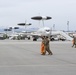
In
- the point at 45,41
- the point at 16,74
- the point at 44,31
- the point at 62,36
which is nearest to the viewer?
the point at 16,74

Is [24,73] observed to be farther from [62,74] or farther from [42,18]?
[42,18]

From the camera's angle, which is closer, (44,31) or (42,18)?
(44,31)

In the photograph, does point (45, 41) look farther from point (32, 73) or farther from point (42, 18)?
point (42, 18)

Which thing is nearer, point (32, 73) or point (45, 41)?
point (32, 73)

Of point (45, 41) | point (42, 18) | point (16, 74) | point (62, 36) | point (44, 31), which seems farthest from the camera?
point (42, 18)

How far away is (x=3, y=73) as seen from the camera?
15352 millimetres

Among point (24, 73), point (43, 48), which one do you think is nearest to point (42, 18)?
point (43, 48)

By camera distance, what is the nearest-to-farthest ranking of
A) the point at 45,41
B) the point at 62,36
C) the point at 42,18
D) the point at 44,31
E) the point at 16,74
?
the point at 16,74 < the point at 45,41 < the point at 44,31 < the point at 62,36 < the point at 42,18

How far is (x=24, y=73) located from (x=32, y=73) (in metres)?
0.35

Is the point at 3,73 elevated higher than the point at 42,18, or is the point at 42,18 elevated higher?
the point at 42,18

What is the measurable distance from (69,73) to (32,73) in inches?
63.8

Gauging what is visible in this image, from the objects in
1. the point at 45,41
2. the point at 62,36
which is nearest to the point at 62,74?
the point at 45,41

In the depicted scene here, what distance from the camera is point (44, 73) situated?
15336mm

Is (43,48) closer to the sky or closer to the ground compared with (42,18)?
closer to the ground
